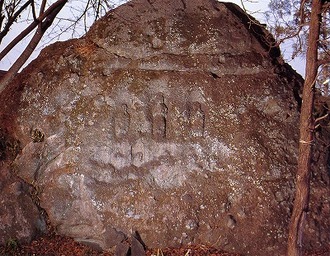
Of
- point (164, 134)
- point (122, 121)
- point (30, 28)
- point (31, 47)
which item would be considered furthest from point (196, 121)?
point (30, 28)

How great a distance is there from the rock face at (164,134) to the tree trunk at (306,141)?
136 centimetres

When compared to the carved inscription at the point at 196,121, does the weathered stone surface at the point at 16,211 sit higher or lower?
lower

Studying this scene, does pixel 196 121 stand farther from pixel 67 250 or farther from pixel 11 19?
pixel 11 19

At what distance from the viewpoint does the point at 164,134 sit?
863cm

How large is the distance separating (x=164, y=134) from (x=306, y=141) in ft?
8.46

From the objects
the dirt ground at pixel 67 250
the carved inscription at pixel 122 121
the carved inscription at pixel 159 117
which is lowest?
the dirt ground at pixel 67 250

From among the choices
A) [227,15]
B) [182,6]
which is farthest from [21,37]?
[227,15]

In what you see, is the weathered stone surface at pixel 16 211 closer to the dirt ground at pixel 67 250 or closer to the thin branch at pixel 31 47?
the dirt ground at pixel 67 250

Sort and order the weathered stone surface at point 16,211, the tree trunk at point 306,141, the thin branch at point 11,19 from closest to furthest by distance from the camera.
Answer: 1. the tree trunk at point 306,141
2. the weathered stone surface at point 16,211
3. the thin branch at point 11,19

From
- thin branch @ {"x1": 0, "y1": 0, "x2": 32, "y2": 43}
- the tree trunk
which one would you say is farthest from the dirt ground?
thin branch @ {"x1": 0, "y1": 0, "x2": 32, "y2": 43}

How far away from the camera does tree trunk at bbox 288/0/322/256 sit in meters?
6.87

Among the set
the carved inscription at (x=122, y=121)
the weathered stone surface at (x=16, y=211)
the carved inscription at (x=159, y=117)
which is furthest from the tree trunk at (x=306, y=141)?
the weathered stone surface at (x=16, y=211)

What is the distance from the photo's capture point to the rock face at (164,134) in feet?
27.3

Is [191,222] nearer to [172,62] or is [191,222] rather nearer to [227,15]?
[172,62]
